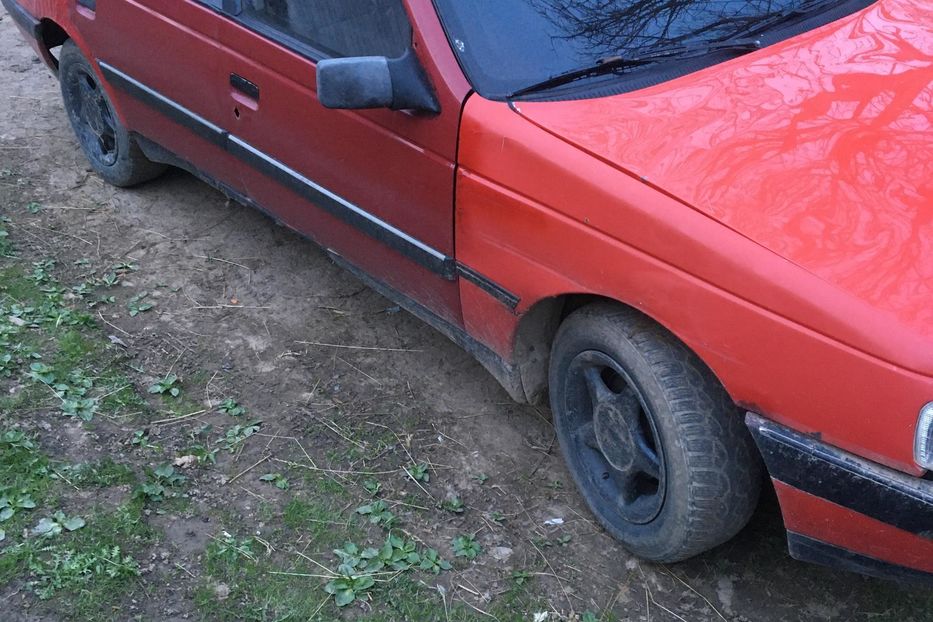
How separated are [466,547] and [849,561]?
1073 mm

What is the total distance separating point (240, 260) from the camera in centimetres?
437

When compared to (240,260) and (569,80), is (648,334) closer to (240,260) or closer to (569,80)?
(569,80)

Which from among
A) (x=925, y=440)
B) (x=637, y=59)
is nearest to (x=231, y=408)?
(x=637, y=59)

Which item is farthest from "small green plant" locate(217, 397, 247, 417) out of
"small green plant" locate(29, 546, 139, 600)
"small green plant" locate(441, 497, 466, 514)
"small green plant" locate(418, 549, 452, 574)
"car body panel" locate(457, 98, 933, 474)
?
"car body panel" locate(457, 98, 933, 474)

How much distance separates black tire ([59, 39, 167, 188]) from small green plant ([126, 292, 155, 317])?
0.90m

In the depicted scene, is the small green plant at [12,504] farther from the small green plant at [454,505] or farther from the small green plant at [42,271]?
the small green plant at [42,271]

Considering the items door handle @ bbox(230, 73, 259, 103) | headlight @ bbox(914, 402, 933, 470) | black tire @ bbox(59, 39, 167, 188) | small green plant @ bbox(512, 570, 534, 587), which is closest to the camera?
headlight @ bbox(914, 402, 933, 470)

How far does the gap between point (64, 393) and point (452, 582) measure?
5.17 ft

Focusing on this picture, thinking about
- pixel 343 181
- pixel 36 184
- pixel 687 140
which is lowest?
pixel 36 184

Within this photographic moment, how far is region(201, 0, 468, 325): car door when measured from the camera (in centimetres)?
291

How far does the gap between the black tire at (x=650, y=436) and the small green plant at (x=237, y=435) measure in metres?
1.05

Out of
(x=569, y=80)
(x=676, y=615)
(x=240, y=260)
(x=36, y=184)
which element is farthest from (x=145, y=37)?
(x=676, y=615)

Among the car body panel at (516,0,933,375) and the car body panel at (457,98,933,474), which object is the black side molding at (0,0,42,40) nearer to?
the car body panel at (457,98,933,474)

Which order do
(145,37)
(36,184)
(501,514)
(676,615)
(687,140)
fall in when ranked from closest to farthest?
(687,140)
(676,615)
(501,514)
(145,37)
(36,184)
